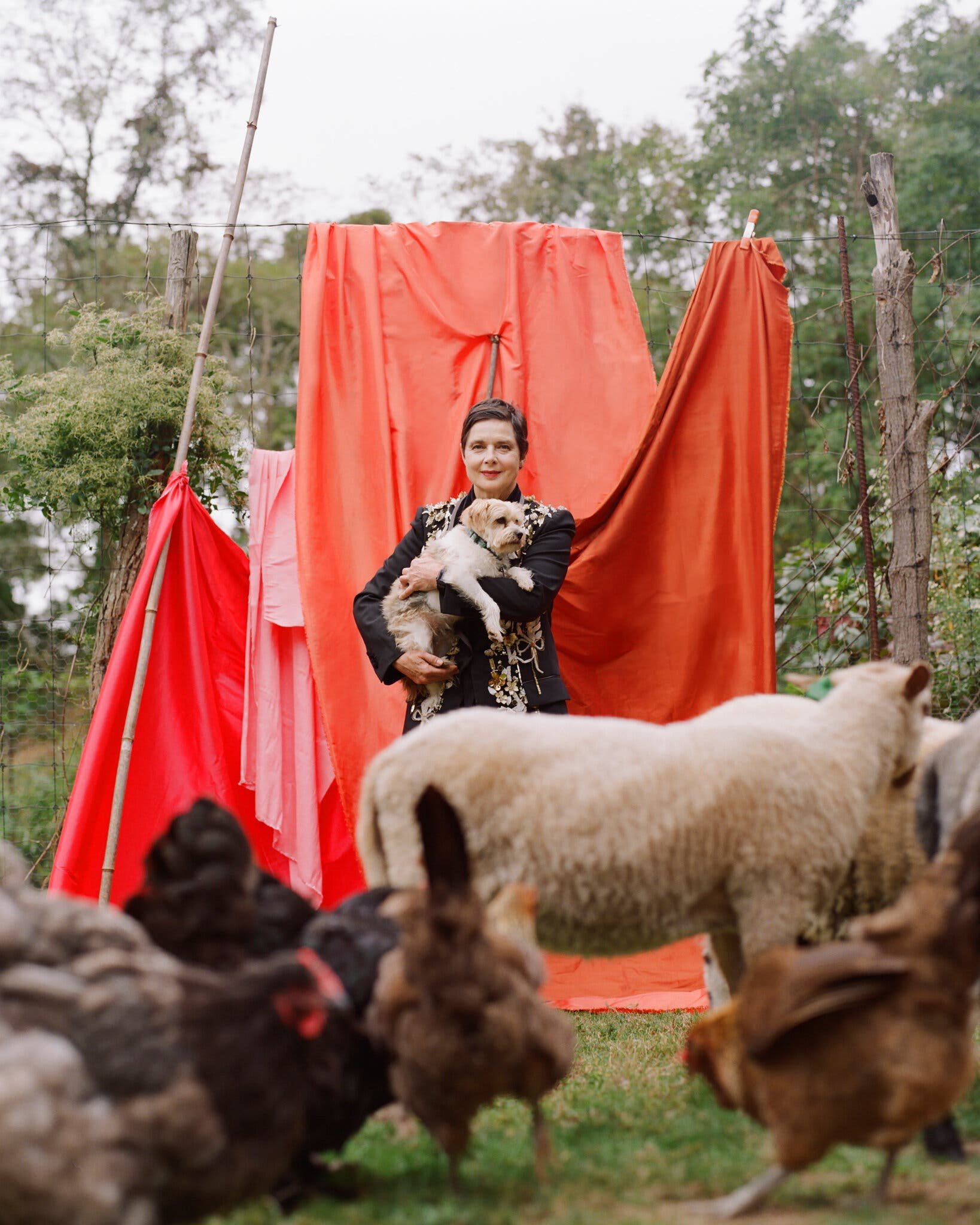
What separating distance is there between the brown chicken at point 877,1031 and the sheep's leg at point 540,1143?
0.46 metres

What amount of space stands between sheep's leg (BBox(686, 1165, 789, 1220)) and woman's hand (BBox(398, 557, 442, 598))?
2.57 metres

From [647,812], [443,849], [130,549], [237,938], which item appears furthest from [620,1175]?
[130,549]

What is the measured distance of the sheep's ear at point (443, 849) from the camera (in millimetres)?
2492

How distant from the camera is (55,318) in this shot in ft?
49.1

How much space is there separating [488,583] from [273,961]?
7.10 feet

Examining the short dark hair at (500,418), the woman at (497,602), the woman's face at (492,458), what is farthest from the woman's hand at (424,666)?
the short dark hair at (500,418)

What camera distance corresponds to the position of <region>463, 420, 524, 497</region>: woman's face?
15.4 ft

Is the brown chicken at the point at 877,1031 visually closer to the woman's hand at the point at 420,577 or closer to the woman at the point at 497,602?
the woman at the point at 497,602

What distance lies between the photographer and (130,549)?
6.02 meters

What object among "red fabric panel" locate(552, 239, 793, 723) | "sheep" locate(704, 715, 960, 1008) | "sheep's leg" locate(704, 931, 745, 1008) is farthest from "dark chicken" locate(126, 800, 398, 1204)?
"red fabric panel" locate(552, 239, 793, 723)

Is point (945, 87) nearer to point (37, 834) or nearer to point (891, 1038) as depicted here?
point (37, 834)

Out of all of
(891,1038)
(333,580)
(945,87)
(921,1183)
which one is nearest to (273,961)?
(891,1038)

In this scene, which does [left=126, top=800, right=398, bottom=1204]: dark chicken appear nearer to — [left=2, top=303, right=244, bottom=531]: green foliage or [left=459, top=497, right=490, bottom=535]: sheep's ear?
[left=459, top=497, right=490, bottom=535]: sheep's ear

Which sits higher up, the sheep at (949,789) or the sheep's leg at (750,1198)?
the sheep at (949,789)
